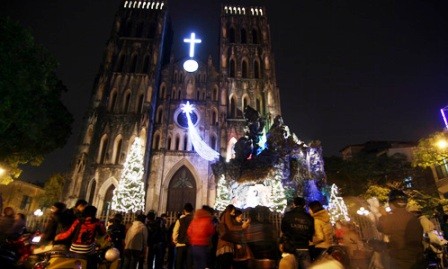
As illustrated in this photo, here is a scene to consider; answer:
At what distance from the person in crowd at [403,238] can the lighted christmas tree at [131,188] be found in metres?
18.4

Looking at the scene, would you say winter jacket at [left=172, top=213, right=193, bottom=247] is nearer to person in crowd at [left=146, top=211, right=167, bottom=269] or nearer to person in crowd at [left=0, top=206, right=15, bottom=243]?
person in crowd at [left=146, top=211, right=167, bottom=269]

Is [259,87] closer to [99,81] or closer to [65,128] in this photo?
[99,81]

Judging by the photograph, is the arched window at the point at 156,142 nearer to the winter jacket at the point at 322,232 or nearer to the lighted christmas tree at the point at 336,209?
the lighted christmas tree at the point at 336,209

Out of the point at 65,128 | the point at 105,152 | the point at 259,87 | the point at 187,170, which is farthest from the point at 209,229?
the point at 259,87

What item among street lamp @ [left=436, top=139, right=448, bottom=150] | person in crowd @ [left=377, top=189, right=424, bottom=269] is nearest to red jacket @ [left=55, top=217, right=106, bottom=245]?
person in crowd @ [left=377, top=189, right=424, bottom=269]

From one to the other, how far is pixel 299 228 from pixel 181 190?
21769 mm

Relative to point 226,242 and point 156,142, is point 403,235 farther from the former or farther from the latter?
point 156,142

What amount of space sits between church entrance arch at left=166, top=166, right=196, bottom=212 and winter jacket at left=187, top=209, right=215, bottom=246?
1954cm

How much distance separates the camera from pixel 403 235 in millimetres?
3934

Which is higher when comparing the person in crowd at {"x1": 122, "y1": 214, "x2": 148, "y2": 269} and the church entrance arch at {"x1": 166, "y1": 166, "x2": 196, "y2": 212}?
the church entrance arch at {"x1": 166, "y1": 166, "x2": 196, "y2": 212}

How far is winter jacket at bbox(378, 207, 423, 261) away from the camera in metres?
3.88

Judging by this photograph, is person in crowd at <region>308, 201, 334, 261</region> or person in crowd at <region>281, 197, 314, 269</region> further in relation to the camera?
person in crowd at <region>308, 201, 334, 261</region>

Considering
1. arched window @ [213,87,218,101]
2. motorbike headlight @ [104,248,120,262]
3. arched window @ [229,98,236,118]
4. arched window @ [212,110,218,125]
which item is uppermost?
arched window @ [213,87,218,101]

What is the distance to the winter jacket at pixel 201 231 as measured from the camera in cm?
569
